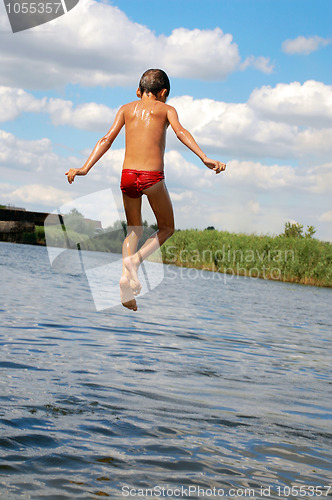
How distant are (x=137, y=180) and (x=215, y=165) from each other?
0.68 metres

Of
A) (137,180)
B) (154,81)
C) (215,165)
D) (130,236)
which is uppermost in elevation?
(154,81)

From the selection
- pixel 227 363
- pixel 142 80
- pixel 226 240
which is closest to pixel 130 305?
pixel 142 80

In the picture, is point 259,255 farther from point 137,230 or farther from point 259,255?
point 137,230

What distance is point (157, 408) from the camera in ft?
27.6

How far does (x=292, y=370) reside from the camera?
12656mm

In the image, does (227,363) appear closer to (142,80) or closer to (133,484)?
(133,484)

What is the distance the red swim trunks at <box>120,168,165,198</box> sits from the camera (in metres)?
5.22

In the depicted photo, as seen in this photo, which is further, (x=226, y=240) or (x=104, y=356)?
(x=226, y=240)

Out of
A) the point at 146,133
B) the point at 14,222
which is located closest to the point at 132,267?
the point at 146,133

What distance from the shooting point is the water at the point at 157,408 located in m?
5.88

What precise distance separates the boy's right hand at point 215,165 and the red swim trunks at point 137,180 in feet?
1.43

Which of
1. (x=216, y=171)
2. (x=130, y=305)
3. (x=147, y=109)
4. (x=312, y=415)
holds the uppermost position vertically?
(x=147, y=109)

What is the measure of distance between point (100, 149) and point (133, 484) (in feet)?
9.97

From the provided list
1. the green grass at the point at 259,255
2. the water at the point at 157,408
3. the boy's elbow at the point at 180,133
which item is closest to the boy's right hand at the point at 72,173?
the boy's elbow at the point at 180,133
